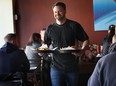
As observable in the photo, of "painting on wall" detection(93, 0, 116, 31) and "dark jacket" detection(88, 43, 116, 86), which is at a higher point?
"painting on wall" detection(93, 0, 116, 31)

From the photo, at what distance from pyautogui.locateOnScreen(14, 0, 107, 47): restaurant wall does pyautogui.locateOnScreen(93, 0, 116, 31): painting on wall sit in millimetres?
80

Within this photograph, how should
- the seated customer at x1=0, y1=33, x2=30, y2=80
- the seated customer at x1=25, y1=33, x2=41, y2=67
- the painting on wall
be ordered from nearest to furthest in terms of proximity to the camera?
the seated customer at x1=0, y1=33, x2=30, y2=80, the seated customer at x1=25, y1=33, x2=41, y2=67, the painting on wall

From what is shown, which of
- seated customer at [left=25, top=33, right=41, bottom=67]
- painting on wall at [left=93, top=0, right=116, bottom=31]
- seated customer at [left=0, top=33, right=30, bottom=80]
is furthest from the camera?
painting on wall at [left=93, top=0, right=116, bottom=31]

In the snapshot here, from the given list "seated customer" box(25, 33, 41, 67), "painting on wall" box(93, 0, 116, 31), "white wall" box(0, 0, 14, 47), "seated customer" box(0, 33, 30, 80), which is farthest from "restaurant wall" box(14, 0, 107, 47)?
"seated customer" box(0, 33, 30, 80)

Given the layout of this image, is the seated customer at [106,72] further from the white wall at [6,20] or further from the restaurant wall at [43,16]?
the white wall at [6,20]

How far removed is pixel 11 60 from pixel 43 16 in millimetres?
2415

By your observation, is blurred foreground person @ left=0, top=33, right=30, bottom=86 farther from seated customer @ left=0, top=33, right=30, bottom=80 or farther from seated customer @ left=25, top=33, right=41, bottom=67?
seated customer @ left=25, top=33, right=41, bottom=67

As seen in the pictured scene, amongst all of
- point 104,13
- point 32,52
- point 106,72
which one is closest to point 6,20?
point 32,52

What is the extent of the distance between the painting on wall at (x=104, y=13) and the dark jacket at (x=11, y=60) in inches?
94.4

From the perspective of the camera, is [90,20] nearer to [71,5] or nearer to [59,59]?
[71,5]

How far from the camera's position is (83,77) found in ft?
14.8

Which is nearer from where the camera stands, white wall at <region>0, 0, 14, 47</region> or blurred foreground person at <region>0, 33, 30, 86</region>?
blurred foreground person at <region>0, 33, 30, 86</region>

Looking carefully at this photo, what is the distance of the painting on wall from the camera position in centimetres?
497

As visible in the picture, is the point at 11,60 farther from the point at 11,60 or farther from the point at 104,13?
the point at 104,13
